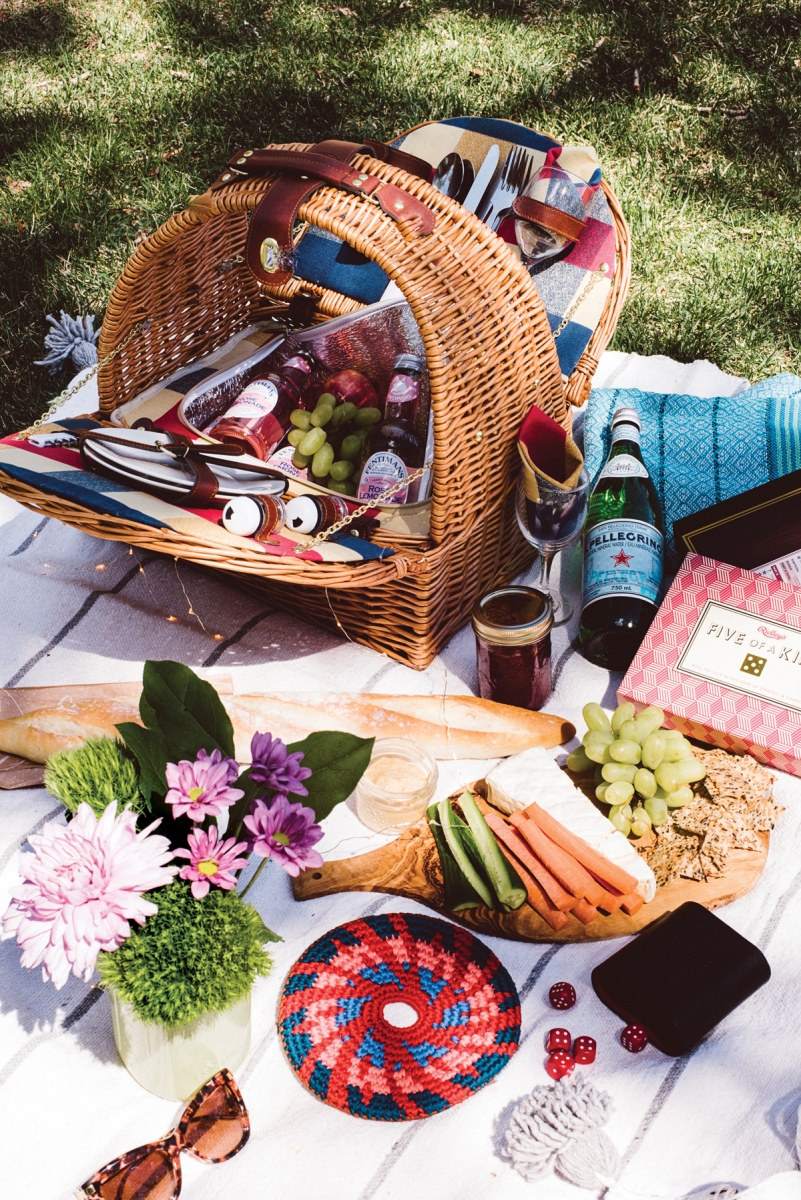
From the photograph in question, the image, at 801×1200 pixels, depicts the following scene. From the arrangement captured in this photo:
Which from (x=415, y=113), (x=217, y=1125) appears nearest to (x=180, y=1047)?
(x=217, y=1125)

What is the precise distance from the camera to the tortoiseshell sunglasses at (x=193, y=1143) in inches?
36.7

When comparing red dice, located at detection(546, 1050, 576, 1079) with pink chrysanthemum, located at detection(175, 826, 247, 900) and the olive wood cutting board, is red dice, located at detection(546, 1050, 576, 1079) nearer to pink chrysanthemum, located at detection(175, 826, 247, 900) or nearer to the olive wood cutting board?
the olive wood cutting board

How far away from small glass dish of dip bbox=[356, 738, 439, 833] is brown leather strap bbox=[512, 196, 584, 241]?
0.90 m

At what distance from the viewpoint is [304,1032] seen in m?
1.06

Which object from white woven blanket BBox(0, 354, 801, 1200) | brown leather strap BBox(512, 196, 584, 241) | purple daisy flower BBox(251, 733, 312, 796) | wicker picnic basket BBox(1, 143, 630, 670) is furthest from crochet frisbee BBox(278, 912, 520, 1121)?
brown leather strap BBox(512, 196, 584, 241)

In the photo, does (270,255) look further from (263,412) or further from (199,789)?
(199,789)

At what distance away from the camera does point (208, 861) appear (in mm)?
818

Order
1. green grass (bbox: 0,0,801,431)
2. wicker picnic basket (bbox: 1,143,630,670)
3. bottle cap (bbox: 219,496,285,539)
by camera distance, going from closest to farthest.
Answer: wicker picnic basket (bbox: 1,143,630,670)
bottle cap (bbox: 219,496,285,539)
green grass (bbox: 0,0,801,431)

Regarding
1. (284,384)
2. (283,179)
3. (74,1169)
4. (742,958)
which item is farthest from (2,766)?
(742,958)

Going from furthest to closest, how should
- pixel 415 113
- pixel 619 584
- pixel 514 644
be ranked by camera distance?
1. pixel 415 113
2. pixel 619 584
3. pixel 514 644

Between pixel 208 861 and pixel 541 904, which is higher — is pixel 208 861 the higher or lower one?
the higher one

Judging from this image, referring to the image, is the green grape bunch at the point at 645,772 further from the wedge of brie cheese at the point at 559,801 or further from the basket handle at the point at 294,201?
the basket handle at the point at 294,201

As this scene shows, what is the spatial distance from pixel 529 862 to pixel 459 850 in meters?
0.08

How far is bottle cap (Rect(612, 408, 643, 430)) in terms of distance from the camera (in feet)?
5.41
